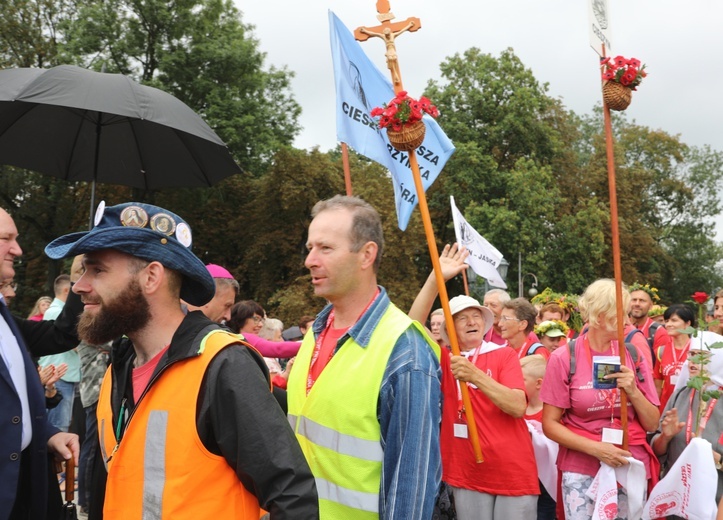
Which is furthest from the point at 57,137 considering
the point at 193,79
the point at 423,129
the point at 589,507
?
the point at 193,79

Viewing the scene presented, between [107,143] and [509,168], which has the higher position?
[509,168]

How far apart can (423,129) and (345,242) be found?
148 cm

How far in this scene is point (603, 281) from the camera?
556cm

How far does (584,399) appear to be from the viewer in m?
5.16

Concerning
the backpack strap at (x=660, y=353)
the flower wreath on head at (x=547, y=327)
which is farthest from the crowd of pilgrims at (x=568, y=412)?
the flower wreath on head at (x=547, y=327)

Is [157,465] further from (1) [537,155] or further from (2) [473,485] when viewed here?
(1) [537,155]

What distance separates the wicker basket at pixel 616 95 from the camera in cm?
509

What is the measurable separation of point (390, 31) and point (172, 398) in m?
3.16

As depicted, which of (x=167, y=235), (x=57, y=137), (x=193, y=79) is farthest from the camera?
(x=193, y=79)

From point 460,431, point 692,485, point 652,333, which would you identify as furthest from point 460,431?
point 652,333

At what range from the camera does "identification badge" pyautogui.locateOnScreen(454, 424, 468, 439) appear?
504 centimetres

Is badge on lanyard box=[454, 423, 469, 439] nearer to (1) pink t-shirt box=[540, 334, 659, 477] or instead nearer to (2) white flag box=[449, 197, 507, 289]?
(1) pink t-shirt box=[540, 334, 659, 477]

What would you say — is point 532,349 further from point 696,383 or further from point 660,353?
point 696,383

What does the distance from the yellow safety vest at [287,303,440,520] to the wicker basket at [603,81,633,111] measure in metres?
2.72
